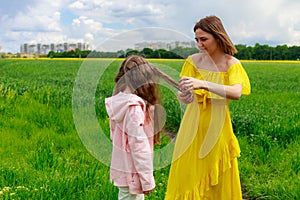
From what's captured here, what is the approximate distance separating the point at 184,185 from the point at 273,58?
194 feet

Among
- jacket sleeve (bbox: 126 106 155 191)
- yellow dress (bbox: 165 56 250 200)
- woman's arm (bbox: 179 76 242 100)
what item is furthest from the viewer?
yellow dress (bbox: 165 56 250 200)

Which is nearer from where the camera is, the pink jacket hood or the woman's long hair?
the pink jacket hood

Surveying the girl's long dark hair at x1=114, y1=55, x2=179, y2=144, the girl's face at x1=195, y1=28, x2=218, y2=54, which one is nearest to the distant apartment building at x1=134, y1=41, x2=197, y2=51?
the girl's long dark hair at x1=114, y1=55, x2=179, y2=144

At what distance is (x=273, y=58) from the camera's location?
5975 cm

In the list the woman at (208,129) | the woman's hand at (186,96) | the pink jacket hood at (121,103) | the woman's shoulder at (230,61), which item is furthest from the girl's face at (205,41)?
the pink jacket hood at (121,103)

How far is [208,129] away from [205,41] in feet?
2.17

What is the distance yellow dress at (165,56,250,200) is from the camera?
3.22 m

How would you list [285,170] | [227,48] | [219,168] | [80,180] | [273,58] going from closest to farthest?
[227,48] < [219,168] < [80,180] < [285,170] < [273,58]

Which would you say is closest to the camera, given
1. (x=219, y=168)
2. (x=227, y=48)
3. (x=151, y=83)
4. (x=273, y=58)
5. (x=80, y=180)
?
(x=151, y=83)

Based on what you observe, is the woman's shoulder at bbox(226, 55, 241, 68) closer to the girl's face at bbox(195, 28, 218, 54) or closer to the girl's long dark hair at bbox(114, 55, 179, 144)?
the girl's face at bbox(195, 28, 218, 54)

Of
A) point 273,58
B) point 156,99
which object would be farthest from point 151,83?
point 273,58

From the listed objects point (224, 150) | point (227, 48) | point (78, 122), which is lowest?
point (224, 150)

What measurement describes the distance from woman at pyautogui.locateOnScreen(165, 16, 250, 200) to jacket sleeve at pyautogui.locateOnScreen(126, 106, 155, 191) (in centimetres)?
40

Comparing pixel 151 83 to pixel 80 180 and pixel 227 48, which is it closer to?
pixel 227 48
